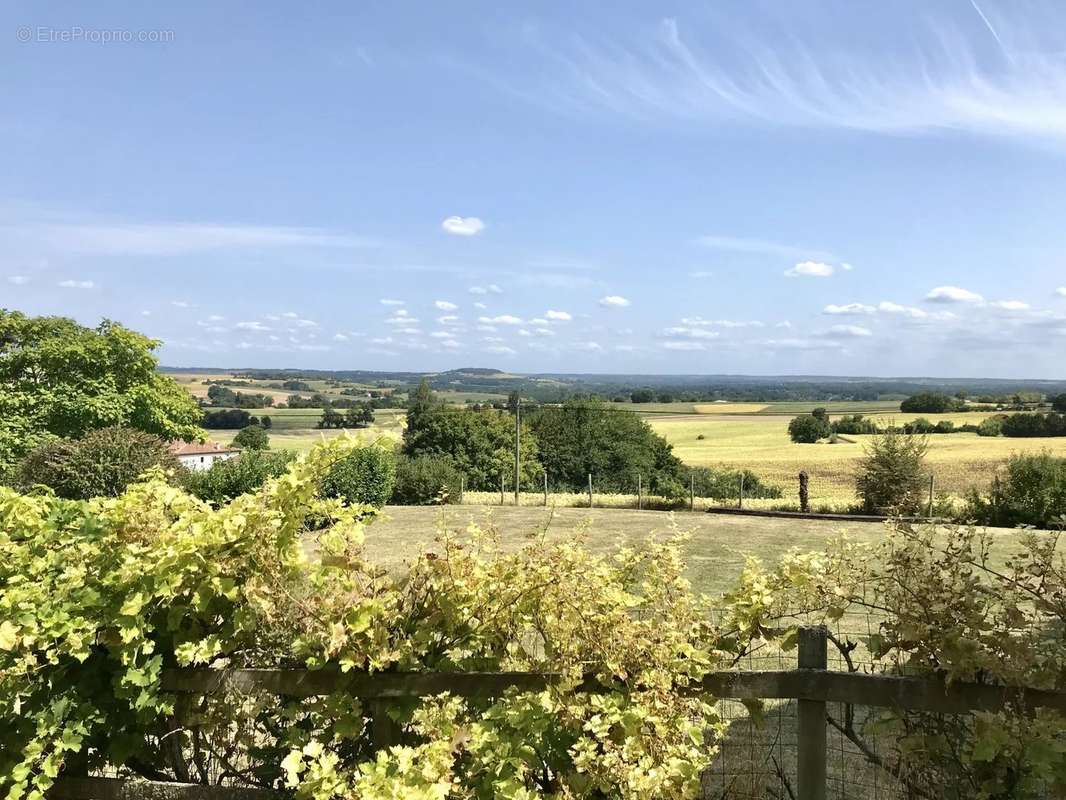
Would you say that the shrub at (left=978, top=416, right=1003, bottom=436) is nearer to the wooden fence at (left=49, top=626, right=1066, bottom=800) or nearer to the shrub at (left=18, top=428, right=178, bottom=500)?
the shrub at (left=18, top=428, right=178, bottom=500)

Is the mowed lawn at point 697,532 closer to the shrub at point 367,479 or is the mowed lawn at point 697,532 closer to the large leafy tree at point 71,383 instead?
the shrub at point 367,479

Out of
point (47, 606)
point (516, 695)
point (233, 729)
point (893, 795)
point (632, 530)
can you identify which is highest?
point (47, 606)

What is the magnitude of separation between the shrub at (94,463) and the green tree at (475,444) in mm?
25482

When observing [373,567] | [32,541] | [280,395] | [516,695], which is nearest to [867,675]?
[516,695]

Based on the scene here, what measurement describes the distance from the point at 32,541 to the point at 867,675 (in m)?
2.95

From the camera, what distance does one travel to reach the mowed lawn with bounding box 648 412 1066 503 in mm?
30047

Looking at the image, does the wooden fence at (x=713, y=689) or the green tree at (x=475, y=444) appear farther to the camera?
the green tree at (x=475, y=444)

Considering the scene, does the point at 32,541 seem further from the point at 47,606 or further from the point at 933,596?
the point at 933,596

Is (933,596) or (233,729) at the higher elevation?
(933,596)

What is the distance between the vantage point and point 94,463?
15.3m

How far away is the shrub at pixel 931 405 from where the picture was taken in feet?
179

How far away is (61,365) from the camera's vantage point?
26453mm

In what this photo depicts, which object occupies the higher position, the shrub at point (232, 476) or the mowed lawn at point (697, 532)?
the shrub at point (232, 476)

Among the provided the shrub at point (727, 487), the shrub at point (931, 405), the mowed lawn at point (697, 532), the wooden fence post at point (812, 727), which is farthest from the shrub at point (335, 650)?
the shrub at point (931, 405)
